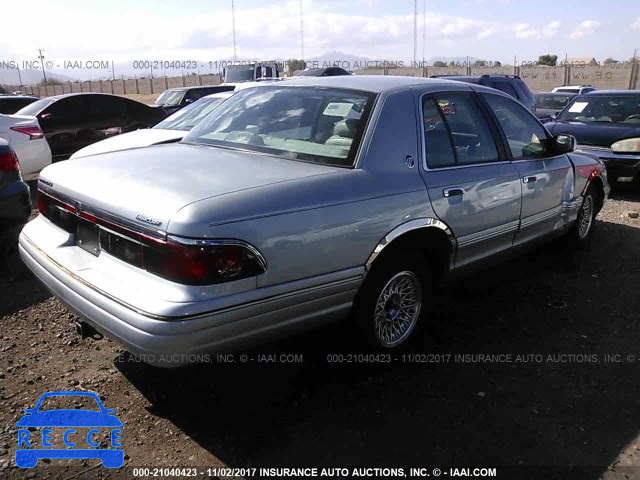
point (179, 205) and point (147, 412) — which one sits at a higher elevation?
point (179, 205)

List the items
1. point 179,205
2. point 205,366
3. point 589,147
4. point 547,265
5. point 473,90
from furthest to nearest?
Answer: point 589,147 → point 547,265 → point 473,90 → point 205,366 → point 179,205

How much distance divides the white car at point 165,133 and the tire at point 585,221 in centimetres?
435

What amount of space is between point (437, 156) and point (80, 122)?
9660 millimetres

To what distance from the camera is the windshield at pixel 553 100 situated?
15277 mm

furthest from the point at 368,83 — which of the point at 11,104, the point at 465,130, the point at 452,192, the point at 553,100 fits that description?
the point at 553,100

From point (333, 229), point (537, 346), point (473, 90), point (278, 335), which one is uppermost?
point (473, 90)

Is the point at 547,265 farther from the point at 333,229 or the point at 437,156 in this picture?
the point at 333,229

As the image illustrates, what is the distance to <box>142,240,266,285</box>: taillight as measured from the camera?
253 centimetres

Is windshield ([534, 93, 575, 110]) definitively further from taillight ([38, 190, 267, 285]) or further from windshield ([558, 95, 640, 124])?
taillight ([38, 190, 267, 285])

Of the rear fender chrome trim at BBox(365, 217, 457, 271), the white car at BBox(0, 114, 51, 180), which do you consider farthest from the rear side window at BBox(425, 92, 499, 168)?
the white car at BBox(0, 114, 51, 180)

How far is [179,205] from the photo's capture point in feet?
8.49

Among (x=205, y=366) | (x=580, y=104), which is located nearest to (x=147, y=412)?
(x=205, y=366)

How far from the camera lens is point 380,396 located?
3.32 metres

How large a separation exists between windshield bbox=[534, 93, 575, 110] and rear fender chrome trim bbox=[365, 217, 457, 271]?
1308 centimetres
